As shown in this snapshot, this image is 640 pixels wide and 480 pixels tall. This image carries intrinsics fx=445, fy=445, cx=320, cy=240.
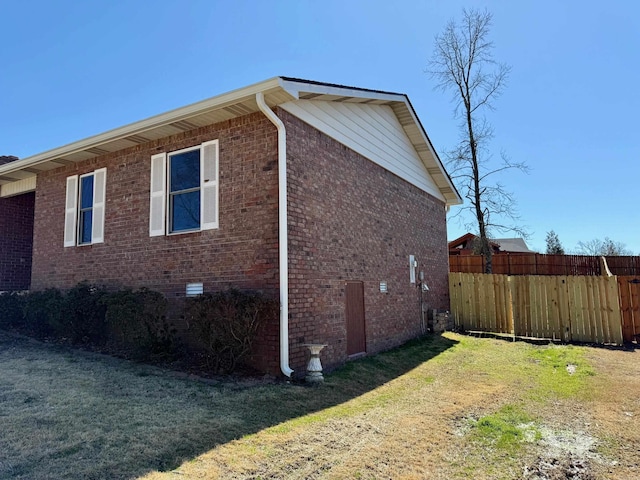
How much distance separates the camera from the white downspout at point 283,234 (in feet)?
22.4

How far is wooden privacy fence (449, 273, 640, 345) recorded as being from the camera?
11336mm

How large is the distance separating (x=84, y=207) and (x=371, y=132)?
273 inches

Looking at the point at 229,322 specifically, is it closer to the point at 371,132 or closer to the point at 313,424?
the point at 313,424

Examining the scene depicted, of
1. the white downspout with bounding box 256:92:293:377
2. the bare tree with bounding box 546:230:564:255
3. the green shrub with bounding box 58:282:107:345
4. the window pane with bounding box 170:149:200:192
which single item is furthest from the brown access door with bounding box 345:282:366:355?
the bare tree with bounding box 546:230:564:255

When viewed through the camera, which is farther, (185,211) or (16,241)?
(16,241)

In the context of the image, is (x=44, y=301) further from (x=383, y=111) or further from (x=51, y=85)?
(x=383, y=111)

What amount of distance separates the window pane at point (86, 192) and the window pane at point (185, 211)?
9.37ft

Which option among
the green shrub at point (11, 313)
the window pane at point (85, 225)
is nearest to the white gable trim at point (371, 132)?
the window pane at point (85, 225)

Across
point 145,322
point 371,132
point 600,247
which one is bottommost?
point 145,322

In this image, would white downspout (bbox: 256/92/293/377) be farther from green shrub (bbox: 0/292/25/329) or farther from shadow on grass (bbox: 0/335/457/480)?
green shrub (bbox: 0/292/25/329)

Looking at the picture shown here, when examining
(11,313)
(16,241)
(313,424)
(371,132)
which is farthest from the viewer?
(16,241)

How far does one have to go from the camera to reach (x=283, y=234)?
7.07m

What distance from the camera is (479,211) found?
1927 cm

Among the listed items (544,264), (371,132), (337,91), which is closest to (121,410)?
(337,91)
